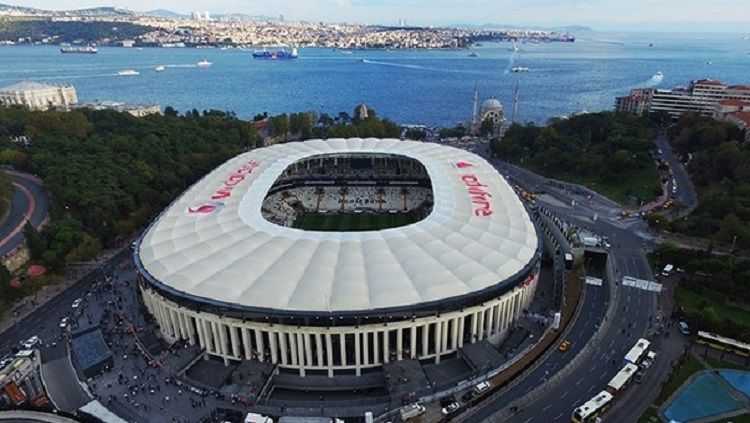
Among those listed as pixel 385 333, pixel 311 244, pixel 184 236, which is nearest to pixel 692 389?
pixel 385 333

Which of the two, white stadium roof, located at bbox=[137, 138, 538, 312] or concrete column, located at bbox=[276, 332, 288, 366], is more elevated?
white stadium roof, located at bbox=[137, 138, 538, 312]

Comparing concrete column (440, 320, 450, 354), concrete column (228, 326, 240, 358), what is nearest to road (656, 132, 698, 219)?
concrete column (440, 320, 450, 354)

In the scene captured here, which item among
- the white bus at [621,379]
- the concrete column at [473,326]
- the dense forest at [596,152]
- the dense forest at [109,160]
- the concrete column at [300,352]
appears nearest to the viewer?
the white bus at [621,379]

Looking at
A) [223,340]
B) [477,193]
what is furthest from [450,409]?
[477,193]

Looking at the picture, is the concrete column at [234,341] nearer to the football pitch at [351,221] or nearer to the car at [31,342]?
the car at [31,342]

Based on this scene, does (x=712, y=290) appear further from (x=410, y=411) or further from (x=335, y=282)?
(x=335, y=282)

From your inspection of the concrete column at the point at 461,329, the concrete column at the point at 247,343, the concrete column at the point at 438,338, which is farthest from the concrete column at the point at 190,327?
the concrete column at the point at 461,329

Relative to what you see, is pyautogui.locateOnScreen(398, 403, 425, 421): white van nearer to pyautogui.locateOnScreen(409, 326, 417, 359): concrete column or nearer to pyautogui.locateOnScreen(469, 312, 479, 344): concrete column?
pyautogui.locateOnScreen(409, 326, 417, 359): concrete column
